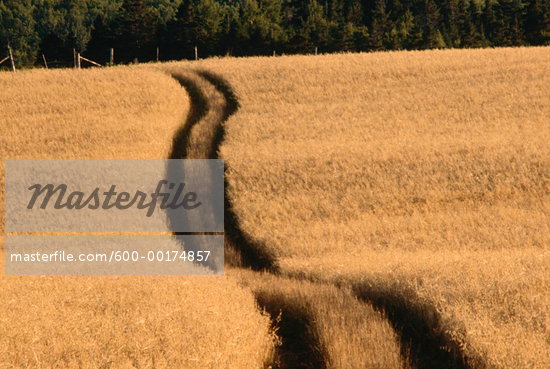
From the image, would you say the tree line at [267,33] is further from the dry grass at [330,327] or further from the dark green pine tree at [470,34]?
the dry grass at [330,327]

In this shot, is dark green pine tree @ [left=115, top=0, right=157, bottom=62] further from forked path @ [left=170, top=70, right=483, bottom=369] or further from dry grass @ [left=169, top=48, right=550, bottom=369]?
forked path @ [left=170, top=70, right=483, bottom=369]

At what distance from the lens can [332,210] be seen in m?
24.6

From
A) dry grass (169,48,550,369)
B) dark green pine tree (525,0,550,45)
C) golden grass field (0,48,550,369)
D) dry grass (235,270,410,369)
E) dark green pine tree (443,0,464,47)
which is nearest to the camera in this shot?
golden grass field (0,48,550,369)

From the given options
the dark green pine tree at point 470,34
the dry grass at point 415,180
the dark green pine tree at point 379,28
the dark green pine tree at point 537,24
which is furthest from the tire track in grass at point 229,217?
the dark green pine tree at point 537,24

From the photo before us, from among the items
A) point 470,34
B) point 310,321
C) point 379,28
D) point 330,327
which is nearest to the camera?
point 330,327

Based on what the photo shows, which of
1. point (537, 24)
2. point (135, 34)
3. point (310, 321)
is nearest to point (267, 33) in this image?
point (135, 34)

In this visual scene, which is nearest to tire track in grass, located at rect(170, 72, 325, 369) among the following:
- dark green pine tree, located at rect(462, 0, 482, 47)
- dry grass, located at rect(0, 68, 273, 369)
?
dry grass, located at rect(0, 68, 273, 369)

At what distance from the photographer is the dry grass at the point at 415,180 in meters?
12.3

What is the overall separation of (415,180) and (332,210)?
390 centimetres

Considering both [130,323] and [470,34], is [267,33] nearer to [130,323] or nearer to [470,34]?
[470,34]

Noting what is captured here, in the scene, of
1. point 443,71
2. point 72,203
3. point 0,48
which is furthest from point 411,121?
point 0,48

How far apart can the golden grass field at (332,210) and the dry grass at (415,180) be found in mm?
83

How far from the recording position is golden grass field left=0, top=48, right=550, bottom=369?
9.91 meters

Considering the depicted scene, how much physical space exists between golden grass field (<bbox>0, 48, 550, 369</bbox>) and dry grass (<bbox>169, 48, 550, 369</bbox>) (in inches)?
3.3
